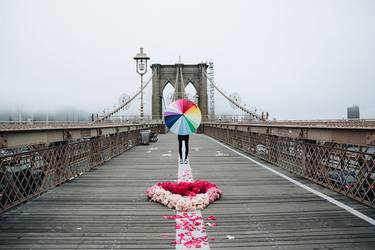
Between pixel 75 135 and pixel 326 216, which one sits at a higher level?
pixel 75 135

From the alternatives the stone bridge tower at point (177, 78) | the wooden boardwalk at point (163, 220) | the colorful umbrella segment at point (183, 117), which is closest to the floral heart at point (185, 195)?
the wooden boardwalk at point (163, 220)

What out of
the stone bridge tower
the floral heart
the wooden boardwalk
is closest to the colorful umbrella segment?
the wooden boardwalk

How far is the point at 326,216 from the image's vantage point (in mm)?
4793

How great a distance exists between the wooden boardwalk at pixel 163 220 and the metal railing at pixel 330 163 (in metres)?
0.39

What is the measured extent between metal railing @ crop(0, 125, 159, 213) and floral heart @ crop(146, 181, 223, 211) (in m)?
2.62

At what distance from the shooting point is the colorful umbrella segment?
7.79 meters

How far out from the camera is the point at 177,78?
65.1 meters

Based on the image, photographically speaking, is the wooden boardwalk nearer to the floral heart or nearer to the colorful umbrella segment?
the floral heart

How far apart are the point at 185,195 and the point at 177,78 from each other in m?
60.6

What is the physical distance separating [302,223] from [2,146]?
5162 mm

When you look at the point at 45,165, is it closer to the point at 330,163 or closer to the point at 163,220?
the point at 163,220

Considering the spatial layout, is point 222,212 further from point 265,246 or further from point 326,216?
point 326,216

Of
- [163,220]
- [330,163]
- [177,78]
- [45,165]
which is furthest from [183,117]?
[177,78]

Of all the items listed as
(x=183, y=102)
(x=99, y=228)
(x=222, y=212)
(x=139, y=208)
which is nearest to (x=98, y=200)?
(x=139, y=208)
